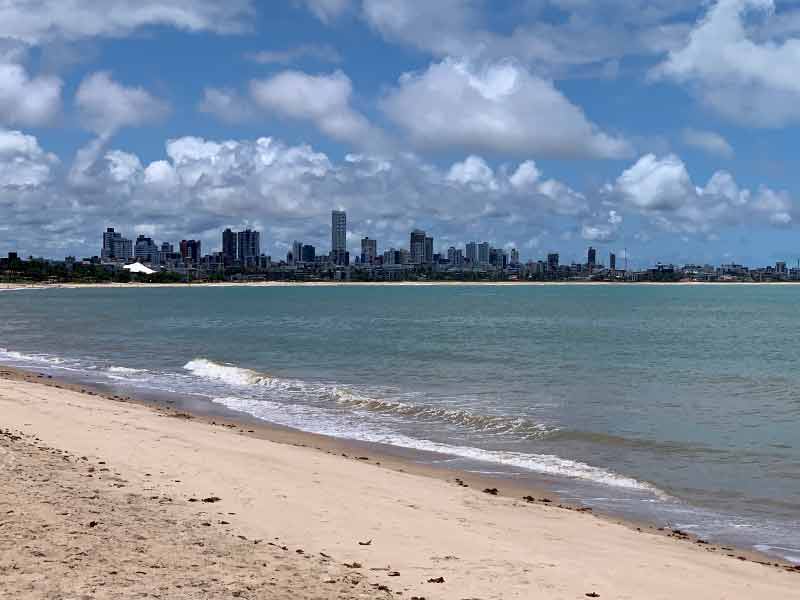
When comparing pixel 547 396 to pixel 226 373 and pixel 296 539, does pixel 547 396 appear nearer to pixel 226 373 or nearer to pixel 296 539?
pixel 226 373

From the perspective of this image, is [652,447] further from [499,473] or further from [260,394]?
[260,394]

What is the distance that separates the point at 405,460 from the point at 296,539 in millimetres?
7950

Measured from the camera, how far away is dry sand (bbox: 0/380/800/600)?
823 centimetres

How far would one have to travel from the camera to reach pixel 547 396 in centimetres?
2936

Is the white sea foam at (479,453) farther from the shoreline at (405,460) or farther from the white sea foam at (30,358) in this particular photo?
the white sea foam at (30,358)

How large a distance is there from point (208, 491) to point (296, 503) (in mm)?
1523

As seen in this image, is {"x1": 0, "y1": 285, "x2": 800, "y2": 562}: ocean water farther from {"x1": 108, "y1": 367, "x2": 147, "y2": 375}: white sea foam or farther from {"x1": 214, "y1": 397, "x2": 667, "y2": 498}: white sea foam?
{"x1": 108, "y1": 367, "x2": 147, "y2": 375}: white sea foam

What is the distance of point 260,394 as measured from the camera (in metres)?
29.9

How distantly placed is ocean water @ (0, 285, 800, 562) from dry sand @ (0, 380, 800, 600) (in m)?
2.70

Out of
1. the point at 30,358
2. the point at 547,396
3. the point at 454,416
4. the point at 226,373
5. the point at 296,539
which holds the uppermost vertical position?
the point at 296,539

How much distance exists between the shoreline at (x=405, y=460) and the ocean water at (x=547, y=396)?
457 mm

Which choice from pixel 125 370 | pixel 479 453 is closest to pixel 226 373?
pixel 125 370

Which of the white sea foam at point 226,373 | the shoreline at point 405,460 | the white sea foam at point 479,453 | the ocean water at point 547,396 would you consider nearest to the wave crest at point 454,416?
the ocean water at point 547,396

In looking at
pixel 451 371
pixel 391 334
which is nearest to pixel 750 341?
pixel 391 334
